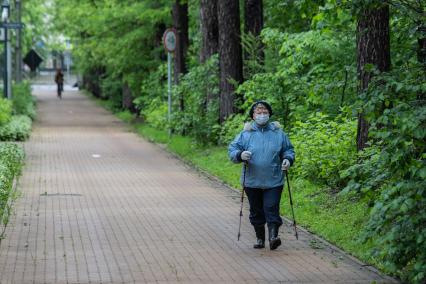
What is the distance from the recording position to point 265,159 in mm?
10711

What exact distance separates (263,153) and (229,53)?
12940mm

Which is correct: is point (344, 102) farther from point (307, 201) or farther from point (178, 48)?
point (178, 48)

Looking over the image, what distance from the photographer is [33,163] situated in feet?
70.0

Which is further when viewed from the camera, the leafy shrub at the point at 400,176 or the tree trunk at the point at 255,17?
the tree trunk at the point at 255,17

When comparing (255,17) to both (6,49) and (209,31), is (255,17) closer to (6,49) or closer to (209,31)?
(209,31)

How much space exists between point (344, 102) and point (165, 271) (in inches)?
396

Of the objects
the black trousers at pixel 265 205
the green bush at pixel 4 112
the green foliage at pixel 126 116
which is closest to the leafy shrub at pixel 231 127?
the green bush at pixel 4 112

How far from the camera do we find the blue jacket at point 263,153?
1071 cm

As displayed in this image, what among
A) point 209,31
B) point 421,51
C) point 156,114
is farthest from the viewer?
point 156,114

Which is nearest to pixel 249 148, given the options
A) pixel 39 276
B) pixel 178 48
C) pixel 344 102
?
pixel 39 276

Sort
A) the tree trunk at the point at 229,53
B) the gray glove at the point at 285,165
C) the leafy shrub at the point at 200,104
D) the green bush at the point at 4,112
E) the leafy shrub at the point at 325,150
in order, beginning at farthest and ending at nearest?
the green bush at the point at 4,112, the leafy shrub at the point at 200,104, the tree trunk at the point at 229,53, the leafy shrub at the point at 325,150, the gray glove at the point at 285,165

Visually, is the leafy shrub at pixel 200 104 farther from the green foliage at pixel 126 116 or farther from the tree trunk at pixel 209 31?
the green foliage at pixel 126 116

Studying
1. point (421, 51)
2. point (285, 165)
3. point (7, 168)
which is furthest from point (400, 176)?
point (7, 168)

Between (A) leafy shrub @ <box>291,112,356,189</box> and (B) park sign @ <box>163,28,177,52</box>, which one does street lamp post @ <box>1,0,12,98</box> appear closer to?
(B) park sign @ <box>163,28,177,52</box>
